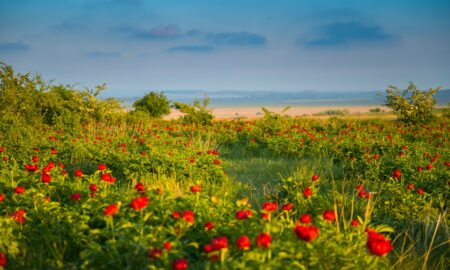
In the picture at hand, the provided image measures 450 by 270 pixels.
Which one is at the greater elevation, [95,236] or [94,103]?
[94,103]

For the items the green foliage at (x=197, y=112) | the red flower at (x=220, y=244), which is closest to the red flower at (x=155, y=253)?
the red flower at (x=220, y=244)

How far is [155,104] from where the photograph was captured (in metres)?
27.2

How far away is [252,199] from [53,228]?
3.16 metres

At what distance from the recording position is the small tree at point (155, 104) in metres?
26.9

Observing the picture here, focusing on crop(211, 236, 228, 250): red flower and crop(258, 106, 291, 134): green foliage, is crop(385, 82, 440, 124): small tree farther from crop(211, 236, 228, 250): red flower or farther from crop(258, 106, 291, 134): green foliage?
crop(211, 236, 228, 250): red flower

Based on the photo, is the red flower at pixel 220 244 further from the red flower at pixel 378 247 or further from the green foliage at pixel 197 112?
the green foliage at pixel 197 112

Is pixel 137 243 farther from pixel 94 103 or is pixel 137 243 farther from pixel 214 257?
pixel 94 103

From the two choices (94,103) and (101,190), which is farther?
(94,103)

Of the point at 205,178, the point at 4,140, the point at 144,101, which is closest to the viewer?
the point at 205,178

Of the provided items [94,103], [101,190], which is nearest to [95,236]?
[101,190]

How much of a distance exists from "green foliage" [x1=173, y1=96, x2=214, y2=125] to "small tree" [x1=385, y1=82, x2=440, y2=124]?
29.7ft

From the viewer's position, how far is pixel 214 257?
288 cm

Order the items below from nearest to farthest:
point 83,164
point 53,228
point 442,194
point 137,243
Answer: point 137,243 → point 53,228 → point 442,194 → point 83,164

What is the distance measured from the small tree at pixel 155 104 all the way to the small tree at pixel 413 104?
13.8 metres
